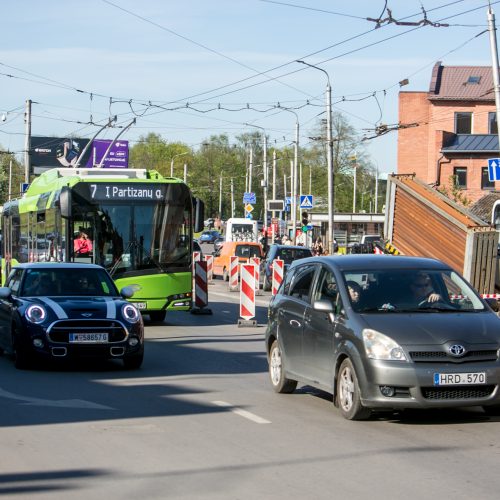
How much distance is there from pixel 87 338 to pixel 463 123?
2706 inches

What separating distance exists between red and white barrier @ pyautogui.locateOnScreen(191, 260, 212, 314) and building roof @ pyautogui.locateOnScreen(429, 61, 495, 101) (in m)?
55.5

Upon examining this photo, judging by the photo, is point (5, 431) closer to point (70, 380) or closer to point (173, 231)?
point (70, 380)

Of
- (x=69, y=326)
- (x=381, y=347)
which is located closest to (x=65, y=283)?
(x=69, y=326)

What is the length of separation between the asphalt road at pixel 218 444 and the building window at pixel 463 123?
6847cm

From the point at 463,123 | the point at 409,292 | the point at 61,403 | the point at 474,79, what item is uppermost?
the point at 474,79

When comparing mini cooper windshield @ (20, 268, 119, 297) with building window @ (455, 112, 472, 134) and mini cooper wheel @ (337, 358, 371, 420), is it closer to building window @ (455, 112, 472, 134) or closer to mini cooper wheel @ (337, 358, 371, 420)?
mini cooper wheel @ (337, 358, 371, 420)

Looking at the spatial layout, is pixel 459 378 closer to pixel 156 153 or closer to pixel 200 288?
pixel 200 288

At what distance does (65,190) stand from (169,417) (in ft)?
38.5

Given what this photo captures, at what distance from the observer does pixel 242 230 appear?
224 feet

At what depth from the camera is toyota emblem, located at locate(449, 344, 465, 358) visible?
9500 millimetres

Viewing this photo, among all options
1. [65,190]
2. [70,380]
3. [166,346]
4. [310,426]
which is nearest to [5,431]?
[310,426]

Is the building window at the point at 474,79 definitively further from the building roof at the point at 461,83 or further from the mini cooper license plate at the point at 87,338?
Result: the mini cooper license plate at the point at 87,338

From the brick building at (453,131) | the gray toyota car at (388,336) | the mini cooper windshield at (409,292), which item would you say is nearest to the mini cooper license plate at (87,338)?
the gray toyota car at (388,336)

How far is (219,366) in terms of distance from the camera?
15336 millimetres
